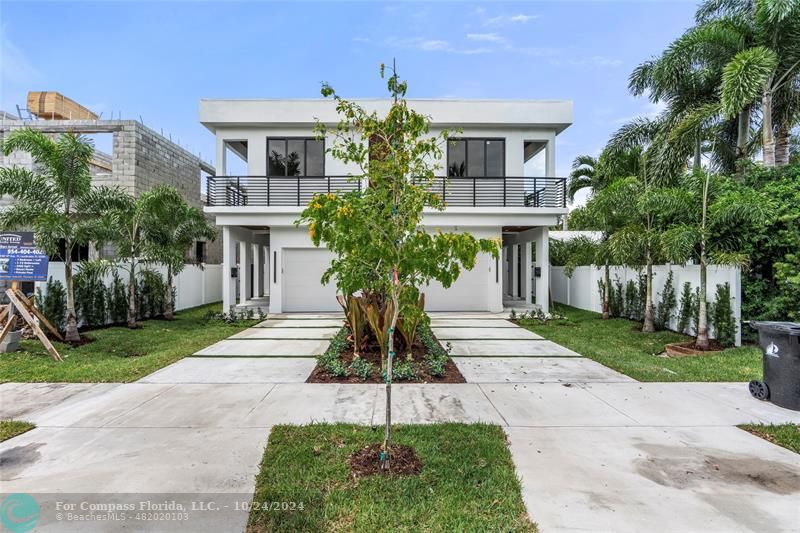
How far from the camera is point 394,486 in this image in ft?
10.1

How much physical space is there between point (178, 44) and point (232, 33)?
2004mm

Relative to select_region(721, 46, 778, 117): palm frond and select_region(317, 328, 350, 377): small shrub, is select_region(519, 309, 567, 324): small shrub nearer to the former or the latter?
select_region(317, 328, 350, 377): small shrub

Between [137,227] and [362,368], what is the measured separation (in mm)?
8471

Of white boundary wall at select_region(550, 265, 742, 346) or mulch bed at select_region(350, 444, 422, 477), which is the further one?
white boundary wall at select_region(550, 265, 742, 346)

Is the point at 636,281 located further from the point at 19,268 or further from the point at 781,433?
the point at 19,268

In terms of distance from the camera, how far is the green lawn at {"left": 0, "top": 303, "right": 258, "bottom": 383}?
20.4ft

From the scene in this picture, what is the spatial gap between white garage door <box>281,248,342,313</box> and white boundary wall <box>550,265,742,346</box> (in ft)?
32.2

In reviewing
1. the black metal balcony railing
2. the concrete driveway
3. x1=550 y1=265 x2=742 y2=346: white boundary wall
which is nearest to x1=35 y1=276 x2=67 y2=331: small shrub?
the concrete driveway

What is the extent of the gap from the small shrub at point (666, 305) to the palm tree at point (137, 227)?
13.8 meters

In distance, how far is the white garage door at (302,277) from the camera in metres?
14.4

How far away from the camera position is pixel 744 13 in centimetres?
1114

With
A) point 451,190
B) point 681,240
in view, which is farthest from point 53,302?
point 681,240

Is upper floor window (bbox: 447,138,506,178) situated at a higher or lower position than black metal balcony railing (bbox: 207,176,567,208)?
higher

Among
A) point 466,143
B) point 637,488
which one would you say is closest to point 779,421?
point 637,488
